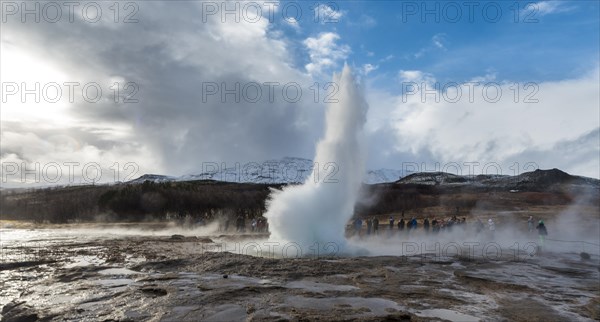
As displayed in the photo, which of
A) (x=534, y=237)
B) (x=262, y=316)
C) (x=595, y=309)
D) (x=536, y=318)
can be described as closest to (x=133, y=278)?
(x=262, y=316)

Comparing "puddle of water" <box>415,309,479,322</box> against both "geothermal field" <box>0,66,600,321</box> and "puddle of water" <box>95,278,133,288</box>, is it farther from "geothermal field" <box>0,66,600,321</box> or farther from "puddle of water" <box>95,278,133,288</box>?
"puddle of water" <box>95,278,133,288</box>

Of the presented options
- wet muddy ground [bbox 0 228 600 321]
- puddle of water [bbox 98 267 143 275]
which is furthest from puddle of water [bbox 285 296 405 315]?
puddle of water [bbox 98 267 143 275]

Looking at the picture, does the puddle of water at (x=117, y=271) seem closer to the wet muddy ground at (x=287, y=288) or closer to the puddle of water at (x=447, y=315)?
the wet muddy ground at (x=287, y=288)

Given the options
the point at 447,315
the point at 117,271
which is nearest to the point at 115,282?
the point at 117,271

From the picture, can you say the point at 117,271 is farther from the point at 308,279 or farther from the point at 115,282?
the point at 308,279

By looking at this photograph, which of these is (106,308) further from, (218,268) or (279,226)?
(279,226)

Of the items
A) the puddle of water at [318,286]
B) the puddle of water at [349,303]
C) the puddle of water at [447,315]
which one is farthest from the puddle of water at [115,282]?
the puddle of water at [447,315]
